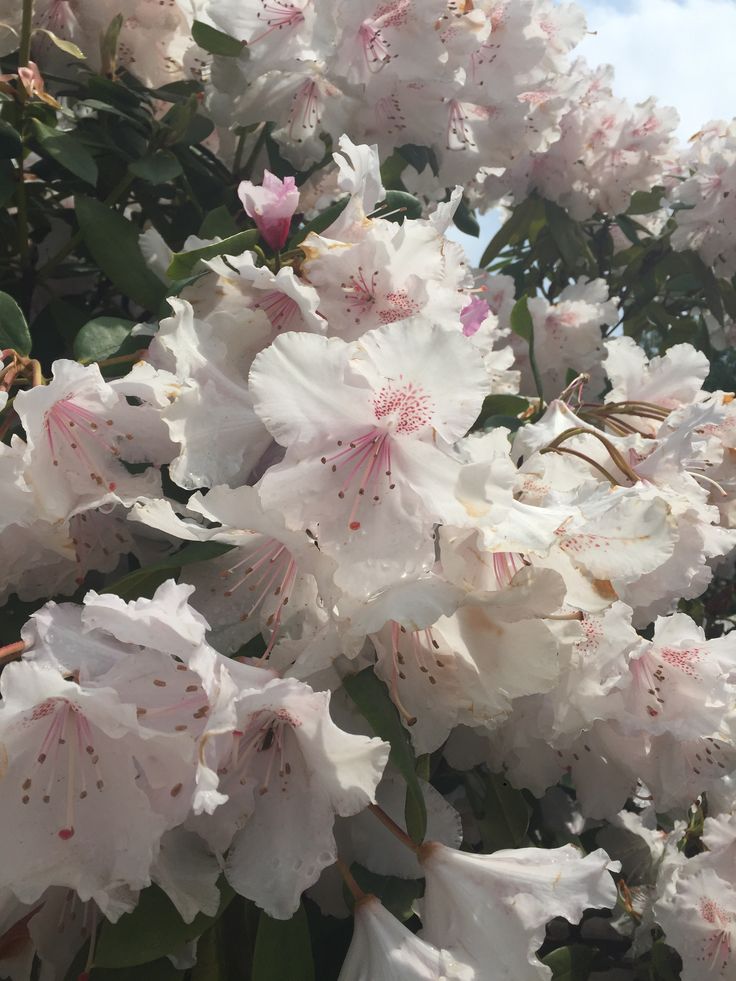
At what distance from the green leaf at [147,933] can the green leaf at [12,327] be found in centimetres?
53

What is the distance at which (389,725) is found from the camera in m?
0.72

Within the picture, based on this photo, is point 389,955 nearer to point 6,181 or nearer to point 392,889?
point 392,889

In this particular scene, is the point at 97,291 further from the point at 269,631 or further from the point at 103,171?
the point at 269,631

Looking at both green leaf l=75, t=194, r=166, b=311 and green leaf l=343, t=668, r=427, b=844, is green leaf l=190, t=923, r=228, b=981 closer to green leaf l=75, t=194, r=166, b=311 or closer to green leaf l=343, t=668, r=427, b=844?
green leaf l=343, t=668, r=427, b=844

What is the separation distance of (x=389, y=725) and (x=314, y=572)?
13cm

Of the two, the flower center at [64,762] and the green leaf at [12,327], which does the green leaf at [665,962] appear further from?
the green leaf at [12,327]

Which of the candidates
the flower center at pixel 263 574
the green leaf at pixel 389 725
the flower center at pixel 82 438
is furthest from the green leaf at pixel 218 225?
the green leaf at pixel 389 725

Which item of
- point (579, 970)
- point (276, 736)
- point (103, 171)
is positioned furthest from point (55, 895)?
point (103, 171)

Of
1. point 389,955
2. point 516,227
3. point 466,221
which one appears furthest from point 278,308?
point 516,227

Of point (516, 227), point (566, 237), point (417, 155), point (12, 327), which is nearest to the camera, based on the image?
point (12, 327)

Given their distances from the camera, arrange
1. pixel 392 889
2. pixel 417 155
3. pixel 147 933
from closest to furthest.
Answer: pixel 147 933 < pixel 392 889 < pixel 417 155

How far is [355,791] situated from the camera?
2.19ft

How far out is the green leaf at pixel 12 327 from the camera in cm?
92

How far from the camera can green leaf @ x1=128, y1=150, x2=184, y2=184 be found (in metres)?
1.16
